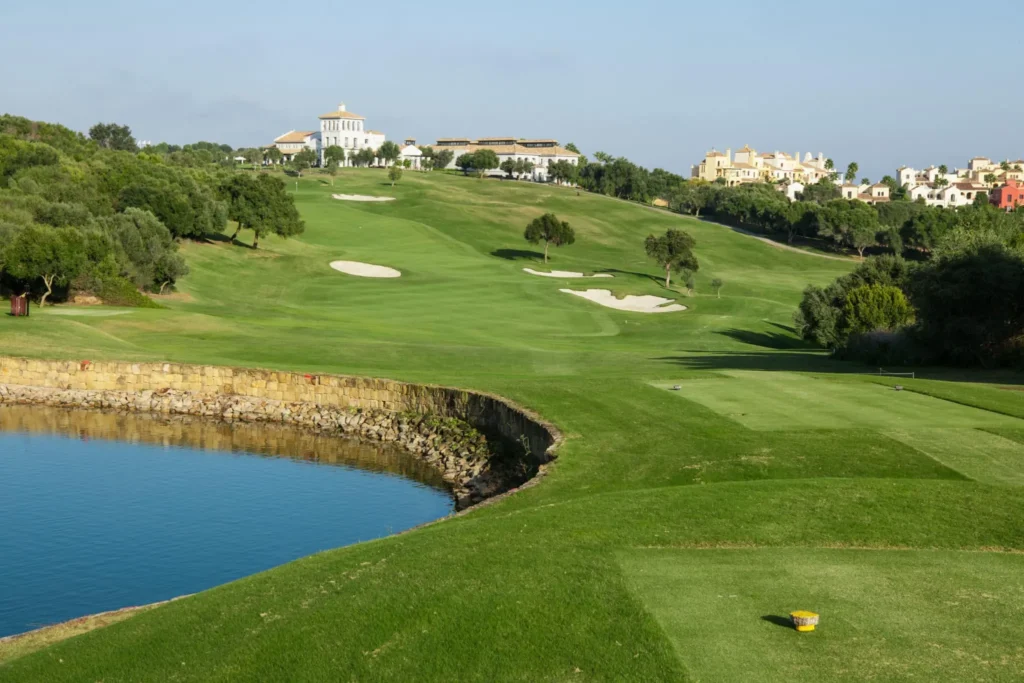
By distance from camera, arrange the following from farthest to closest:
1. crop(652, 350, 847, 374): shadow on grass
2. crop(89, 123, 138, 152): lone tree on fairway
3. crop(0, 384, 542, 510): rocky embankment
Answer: crop(89, 123, 138, 152): lone tree on fairway, crop(652, 350, 847, 374): shadow on grass, crop(0, 384, 542, 510): rocky embankment

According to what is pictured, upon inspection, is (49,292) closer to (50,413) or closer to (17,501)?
(50,413)

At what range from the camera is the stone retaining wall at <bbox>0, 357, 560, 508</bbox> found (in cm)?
2794

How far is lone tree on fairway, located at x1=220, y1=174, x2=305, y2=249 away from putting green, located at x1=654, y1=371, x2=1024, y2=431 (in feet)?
177

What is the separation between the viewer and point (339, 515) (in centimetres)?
2436

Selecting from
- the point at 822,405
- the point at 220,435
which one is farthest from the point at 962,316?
the point at 220,435

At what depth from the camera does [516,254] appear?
100000mm

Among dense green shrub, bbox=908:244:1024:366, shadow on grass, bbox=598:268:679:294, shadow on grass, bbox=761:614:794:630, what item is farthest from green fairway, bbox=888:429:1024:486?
shadow on grass, bbox=598:268:679:294

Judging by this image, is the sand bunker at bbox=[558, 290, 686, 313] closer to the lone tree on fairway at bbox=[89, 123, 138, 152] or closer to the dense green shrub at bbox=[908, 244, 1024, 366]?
the dense green shrub at bbox=[908, 244, 1024, 366]

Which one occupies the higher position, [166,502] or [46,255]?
[46,255]

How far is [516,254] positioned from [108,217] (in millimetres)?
47159

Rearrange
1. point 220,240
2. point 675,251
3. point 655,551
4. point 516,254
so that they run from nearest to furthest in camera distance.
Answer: point 655,551
point 675,251
point 220,240
point 516,254

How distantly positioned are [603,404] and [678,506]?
12.1 m

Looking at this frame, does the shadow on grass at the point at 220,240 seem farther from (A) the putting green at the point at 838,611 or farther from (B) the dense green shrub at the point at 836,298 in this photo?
(A) the putting green at the point at 838,611

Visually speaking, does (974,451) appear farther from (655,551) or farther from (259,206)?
(259,206)
